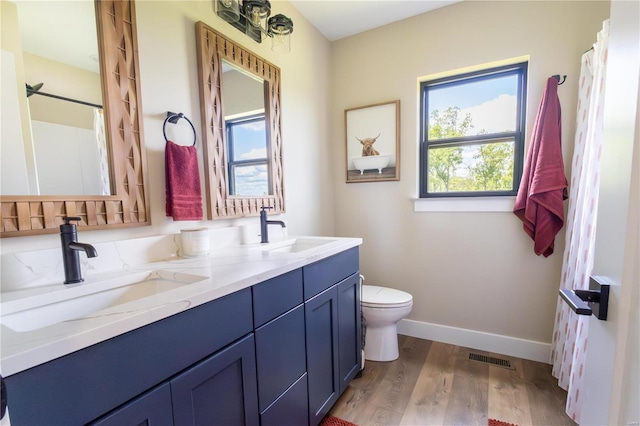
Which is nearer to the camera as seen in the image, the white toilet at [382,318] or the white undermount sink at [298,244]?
the white undermount sink at [298,244]

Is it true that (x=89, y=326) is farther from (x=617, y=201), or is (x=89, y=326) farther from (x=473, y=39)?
(x=473, y=39)

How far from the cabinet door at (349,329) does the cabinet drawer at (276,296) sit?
420mm

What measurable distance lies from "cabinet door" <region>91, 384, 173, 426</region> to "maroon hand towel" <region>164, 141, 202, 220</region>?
75cm

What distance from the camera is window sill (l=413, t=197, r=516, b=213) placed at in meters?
1.99

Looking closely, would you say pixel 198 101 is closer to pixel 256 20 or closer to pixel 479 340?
pixel 256 20

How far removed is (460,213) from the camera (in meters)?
2.14

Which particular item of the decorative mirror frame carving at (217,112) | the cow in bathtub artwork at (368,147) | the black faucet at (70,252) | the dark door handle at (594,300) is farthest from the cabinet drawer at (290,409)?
the cow in bathtub artwork at (368,147)

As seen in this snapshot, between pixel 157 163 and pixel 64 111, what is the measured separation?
1.14ft

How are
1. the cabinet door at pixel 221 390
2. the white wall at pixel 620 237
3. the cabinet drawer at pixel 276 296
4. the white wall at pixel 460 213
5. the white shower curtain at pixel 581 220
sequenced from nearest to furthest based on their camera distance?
1. the white wall at pixel 620 237
2. the cabinet door at pixel 221 390
3. the cabinet drawer at pixel 276 296
4. the white shower curtain at pixel 581 220
5. the white wall at pixel 460 213

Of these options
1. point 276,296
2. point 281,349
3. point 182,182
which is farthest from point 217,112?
point 281,349

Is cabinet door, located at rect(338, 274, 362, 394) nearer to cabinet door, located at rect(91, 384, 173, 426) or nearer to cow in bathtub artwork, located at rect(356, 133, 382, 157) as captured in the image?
cabinet door, located at rect(91, 384, 173, 426)

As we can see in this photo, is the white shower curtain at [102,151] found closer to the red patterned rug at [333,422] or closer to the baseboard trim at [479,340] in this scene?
the red patterned rug at [333,422]

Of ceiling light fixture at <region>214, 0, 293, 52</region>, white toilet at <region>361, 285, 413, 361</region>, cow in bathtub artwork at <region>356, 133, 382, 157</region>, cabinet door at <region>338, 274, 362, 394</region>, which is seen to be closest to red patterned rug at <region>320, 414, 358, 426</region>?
cabinet door at <region>338, 274, 362, 394</region>

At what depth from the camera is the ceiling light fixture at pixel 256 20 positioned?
1.49 metres
